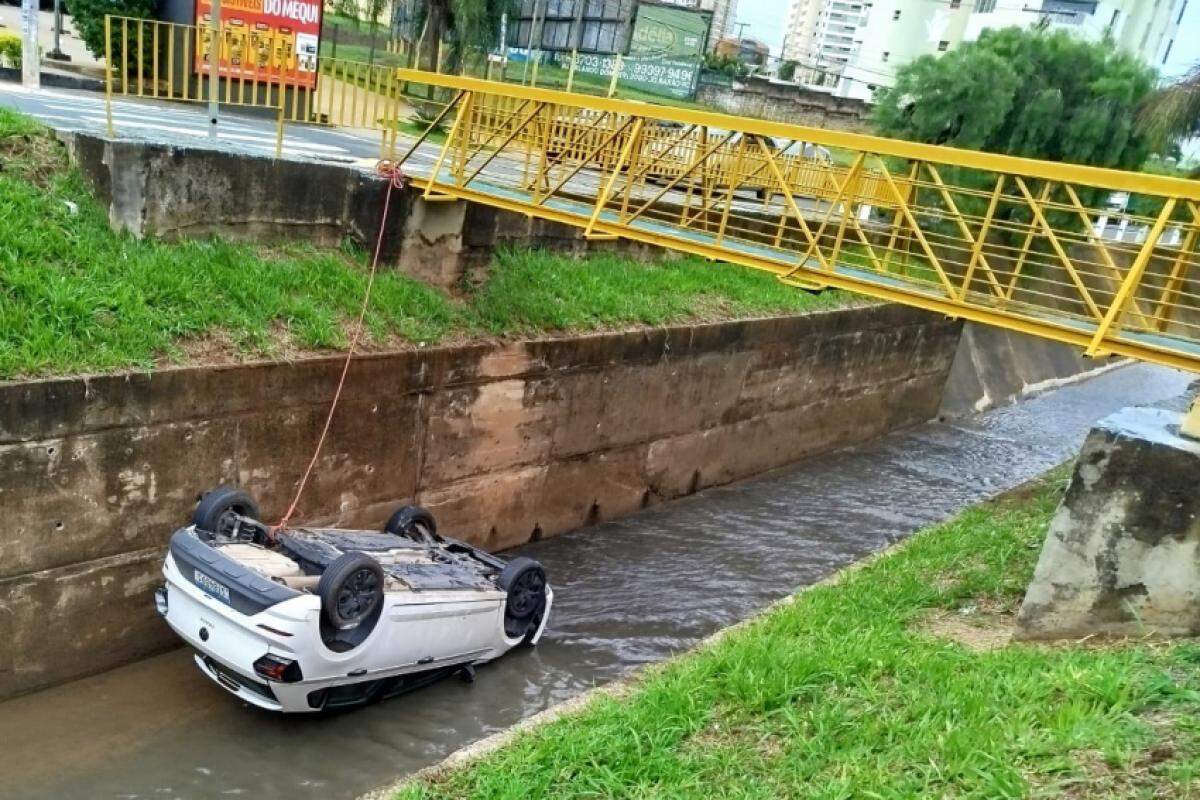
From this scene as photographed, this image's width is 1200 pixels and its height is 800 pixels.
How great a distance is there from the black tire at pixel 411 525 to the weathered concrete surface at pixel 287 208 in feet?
11.1

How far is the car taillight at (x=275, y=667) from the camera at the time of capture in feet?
18.7

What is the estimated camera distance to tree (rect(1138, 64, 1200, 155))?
18.7m

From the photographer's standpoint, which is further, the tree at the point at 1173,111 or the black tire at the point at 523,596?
the tree at the point at 1173,111

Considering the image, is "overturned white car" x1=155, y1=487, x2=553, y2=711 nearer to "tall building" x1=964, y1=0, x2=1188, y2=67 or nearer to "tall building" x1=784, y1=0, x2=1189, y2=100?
"tall building" x1=784, y1=0, x2=1189, y2=100

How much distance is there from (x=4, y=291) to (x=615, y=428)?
6.68 meters

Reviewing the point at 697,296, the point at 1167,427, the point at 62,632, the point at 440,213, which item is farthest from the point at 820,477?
the point at 62,632

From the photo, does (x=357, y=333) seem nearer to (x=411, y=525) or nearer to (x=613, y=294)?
(x=411, y=525)

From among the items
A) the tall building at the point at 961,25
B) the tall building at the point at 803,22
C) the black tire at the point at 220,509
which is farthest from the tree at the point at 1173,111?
the tall building at the point at 803,22

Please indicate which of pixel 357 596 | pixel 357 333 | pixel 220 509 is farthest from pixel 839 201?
pixel 220 509

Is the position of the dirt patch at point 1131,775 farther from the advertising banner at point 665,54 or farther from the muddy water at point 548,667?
the advertising banner at point 665,54

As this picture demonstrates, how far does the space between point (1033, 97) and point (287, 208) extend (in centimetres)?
1770

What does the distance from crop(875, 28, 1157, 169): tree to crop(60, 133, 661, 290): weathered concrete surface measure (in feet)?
41.5

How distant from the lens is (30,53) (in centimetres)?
1395

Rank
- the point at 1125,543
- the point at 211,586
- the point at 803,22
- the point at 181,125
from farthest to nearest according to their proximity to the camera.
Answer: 1. the point at 803,22
2. the point at 181,125
3. the point at 211,586
4. the point at 1125,543
